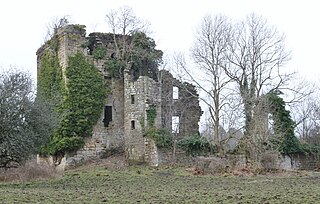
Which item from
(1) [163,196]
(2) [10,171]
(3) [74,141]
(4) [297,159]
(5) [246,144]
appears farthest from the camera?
(4) [297,159]

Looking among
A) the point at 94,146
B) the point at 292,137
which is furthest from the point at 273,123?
the point at 94,146

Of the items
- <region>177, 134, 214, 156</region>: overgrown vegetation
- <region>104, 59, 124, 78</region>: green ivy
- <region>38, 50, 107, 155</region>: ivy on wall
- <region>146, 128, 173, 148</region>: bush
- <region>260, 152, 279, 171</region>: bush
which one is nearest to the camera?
<region>260, 152, 279, 171</region>: bush

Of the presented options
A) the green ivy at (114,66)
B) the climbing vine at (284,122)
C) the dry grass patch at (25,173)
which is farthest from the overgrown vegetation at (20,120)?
the climbing vine at (284,122)

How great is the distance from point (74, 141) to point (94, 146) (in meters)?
2.28

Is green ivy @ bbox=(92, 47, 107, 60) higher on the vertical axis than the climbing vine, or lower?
higher

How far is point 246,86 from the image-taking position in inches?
1833

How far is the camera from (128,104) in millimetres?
46688

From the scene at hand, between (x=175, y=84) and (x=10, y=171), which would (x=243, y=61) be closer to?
(x=175, y=84)

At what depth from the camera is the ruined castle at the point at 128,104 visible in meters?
45.2

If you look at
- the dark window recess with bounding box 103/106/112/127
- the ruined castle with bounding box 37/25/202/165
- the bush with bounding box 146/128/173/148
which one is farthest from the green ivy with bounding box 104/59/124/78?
the bush with bounding box 146/128/173/148

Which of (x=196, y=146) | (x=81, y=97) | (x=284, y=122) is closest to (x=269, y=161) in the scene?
(x=196, y=146)

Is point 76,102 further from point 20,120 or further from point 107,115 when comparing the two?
point 20,120

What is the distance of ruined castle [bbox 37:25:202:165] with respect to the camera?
4522 cm

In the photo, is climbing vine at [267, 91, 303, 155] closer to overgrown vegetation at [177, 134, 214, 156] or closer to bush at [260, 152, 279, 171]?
overgrown vegetation at [177, 134, 214, 156]
